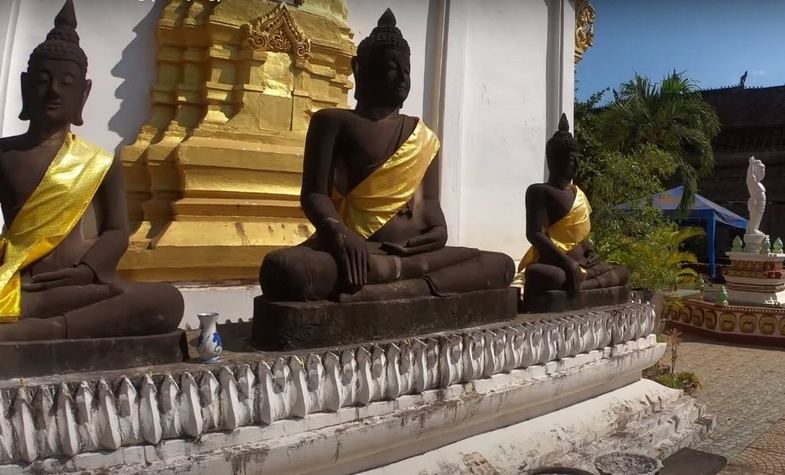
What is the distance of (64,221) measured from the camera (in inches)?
116

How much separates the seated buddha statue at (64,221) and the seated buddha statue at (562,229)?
113 inches

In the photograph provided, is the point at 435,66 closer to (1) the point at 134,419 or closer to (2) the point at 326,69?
(2) the point at 326,69

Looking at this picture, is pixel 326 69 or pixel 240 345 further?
pixel 326 69

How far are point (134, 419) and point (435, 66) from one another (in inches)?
248

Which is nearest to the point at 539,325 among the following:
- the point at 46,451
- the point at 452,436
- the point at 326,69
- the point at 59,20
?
the point at 452,436

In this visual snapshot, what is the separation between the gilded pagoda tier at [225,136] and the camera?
18.6ft

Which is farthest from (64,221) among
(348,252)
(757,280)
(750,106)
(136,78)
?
(750,106)

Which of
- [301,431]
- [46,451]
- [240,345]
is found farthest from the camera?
[240,345]

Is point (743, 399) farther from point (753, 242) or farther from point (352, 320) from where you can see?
point (753, 242)

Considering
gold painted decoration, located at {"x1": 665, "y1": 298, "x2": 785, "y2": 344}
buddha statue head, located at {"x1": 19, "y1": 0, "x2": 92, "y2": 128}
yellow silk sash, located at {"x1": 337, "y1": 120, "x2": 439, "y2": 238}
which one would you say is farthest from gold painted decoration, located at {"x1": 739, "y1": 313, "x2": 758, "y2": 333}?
buddha statue head, located at {"x1": 19, "y1": 0, "x2": 92, "y2": 128}

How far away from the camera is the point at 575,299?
15.9ft

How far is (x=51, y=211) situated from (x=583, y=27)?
8548 millimetres

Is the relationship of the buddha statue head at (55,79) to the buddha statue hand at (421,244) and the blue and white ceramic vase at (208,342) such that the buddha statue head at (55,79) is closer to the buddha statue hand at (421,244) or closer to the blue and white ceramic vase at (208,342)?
the blue and white ceramic vase at (208,342)

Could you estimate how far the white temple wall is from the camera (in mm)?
7867
